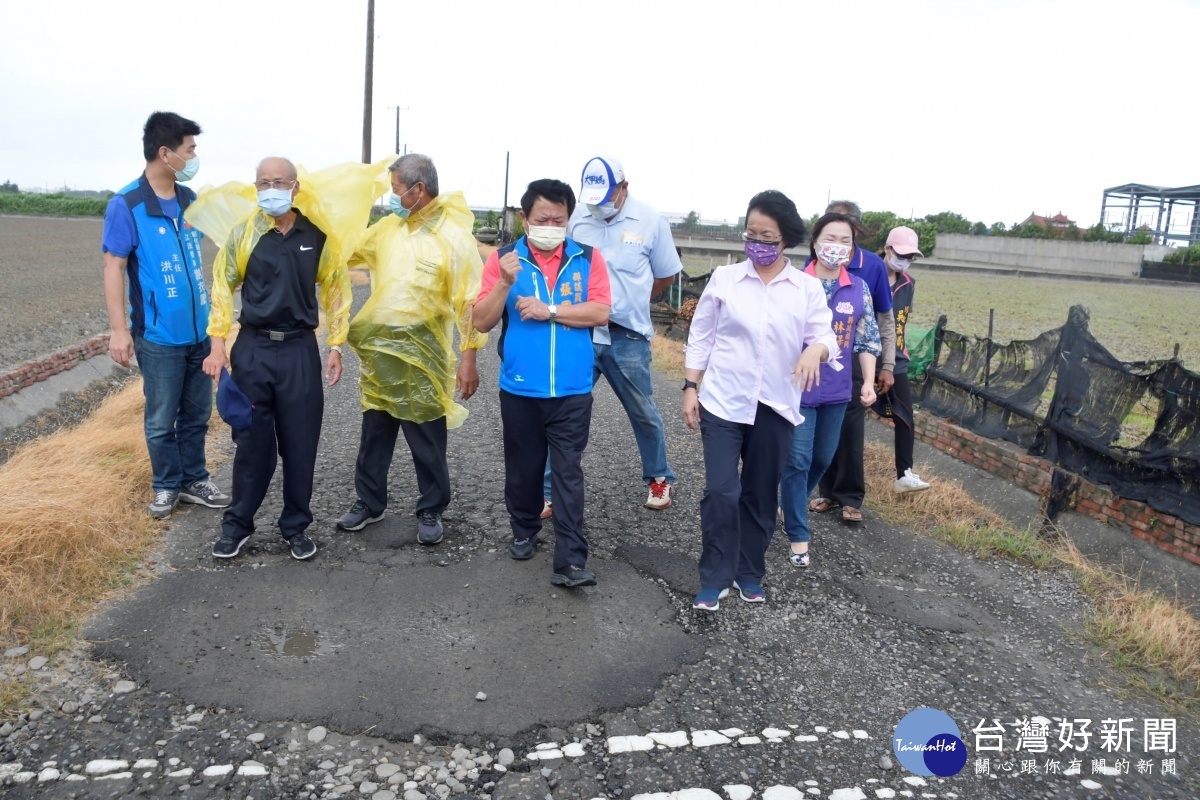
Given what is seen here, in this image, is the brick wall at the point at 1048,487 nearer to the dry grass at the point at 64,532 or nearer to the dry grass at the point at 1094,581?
the dry grass at the point at 1094,581

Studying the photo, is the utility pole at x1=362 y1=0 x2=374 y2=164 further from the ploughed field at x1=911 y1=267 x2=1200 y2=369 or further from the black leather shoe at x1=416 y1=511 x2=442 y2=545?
the black leather shoe at x1=416 y1=511 x2=442 y2=545

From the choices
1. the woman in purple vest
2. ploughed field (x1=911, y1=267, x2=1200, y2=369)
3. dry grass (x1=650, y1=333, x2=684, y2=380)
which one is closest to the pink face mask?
the woman in purple vest

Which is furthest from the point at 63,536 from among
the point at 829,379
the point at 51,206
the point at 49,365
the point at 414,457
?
the point at 51,206

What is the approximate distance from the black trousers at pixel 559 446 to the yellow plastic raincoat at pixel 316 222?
99 centimetres

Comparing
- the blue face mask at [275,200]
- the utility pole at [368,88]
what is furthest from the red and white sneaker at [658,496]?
the utility pole at [368,88]

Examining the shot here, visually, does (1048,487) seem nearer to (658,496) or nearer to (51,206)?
(658,496)

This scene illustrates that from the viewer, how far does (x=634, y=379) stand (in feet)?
16.1

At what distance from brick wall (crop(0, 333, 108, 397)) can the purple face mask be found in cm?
607

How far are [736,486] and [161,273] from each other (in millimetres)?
3053

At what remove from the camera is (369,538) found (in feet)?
14.6

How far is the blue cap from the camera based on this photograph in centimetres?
387

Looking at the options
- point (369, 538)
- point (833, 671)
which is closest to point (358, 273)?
point (369, 538)

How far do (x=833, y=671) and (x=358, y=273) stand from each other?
2094cm

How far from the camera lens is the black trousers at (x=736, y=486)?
3.75 m
